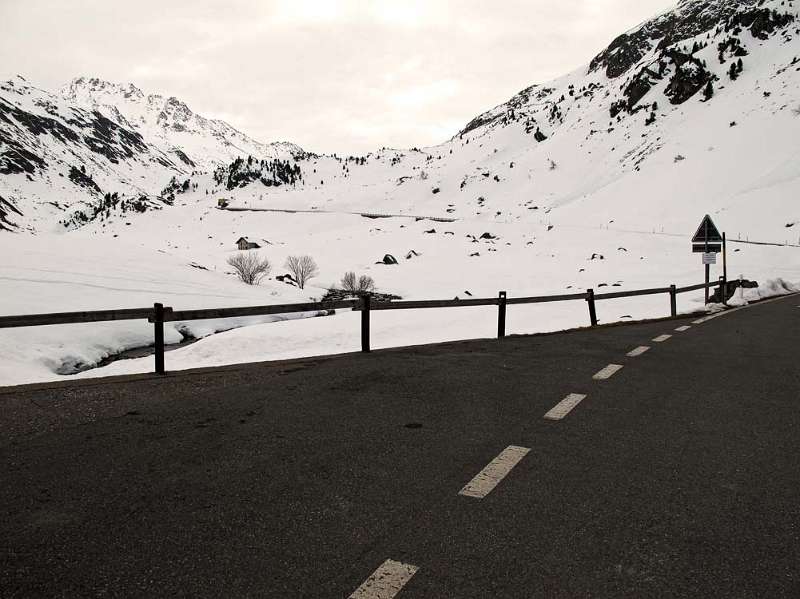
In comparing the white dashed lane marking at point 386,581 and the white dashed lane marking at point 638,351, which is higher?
the white dashed lane marking at point 638,351

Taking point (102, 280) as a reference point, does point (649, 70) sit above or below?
above

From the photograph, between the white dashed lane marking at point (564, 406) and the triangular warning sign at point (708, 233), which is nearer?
the white dashed lane marking at point (564, 406)

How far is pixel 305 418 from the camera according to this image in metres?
5.47

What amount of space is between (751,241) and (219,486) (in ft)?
171

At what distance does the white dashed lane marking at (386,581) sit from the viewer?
258cm

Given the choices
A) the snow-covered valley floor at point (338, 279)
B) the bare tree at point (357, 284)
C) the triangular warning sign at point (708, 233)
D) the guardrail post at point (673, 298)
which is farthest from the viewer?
the bare tree at point (357, 284)

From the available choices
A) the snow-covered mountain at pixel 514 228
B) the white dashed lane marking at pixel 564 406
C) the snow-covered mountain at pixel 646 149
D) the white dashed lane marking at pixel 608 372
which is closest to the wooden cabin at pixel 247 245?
the snow-covered mountain at pixel 514 228

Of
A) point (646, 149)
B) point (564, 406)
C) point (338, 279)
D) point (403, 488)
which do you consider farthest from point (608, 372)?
point (646, 149)

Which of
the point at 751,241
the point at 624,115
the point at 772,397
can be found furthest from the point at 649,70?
the point at 772,397

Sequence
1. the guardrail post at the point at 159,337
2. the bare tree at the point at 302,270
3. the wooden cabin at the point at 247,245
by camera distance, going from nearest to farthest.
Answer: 1. the guardrail post at the point at 159,337
2. the bare tree at the point at 302,270
3. the wooden cabin at the point at 247,245

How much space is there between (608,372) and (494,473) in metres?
4.27

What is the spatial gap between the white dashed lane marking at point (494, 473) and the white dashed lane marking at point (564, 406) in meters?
1.05

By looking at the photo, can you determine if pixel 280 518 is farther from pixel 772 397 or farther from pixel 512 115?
pixel 512 115

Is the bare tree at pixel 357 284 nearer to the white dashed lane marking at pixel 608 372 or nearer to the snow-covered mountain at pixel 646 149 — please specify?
the snow-covered mountain at pixel 646 149
